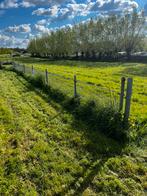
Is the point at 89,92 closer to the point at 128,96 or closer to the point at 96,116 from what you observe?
the point at 96,116

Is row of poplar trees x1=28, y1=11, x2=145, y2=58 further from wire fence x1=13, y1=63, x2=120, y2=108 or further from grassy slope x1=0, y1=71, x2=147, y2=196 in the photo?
grassy slope x1=0, y1=71, x2=147, y2=196

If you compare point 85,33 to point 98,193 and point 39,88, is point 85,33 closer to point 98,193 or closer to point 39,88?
point 39,88

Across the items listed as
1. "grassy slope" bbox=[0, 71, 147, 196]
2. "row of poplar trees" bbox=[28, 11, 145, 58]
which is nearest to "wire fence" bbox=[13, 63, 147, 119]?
"grassy slope" bbox=[0, 71, 147, 196]

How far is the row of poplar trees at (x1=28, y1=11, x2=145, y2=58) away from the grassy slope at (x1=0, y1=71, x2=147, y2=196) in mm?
45193

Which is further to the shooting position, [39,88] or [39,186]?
[39,88]

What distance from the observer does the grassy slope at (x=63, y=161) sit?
12.8 ft

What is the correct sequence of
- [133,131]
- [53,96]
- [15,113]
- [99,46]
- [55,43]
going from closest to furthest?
[133,131], [15,113], [53,96], [99,46], [55,43]

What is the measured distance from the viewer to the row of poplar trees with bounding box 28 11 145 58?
48.5 m

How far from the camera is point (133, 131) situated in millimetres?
5750

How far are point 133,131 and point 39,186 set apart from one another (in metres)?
2.99

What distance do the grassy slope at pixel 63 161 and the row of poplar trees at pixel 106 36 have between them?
4519 centimetres

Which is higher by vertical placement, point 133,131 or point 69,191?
A: point 133,131

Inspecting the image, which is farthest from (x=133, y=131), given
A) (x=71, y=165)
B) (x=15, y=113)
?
(x=15, y=113)

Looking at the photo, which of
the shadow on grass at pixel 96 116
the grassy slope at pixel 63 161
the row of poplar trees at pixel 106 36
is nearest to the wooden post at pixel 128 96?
the shadow on grass at pixel 96 116
